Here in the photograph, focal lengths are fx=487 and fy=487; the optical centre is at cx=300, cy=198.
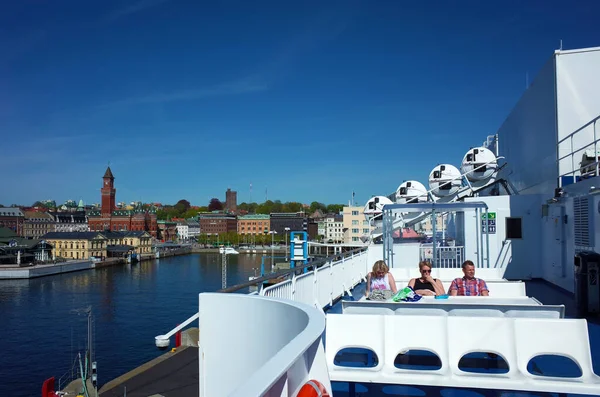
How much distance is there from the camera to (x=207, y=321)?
4.11 m

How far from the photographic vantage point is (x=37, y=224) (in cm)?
16362

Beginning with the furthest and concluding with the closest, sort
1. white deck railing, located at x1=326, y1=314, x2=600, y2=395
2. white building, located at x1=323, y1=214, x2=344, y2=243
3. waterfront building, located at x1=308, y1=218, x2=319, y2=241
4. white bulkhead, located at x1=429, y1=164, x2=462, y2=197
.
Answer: waterfront building, located at x1=308, y1=218, x2=319, y2=241
white building, located at x1=323, y1=214, x2=344, y2=243
white bulkhead, located at x1=429, y1=164, x2=462, y2=197
white deck railing, located at x1=326, y1=314, x2=600, y2=395

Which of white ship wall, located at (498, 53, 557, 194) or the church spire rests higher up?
the church spire

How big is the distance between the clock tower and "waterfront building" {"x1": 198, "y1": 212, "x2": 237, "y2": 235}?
3242 centimetres

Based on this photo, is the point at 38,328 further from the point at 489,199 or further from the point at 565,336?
the point at 565,336

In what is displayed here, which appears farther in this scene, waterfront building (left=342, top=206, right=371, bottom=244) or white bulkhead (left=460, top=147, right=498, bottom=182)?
waterfront building (left=342, top=206, right=371, bottom=244)

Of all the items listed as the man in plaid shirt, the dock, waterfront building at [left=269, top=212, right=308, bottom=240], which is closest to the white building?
waterfront building at [left=269, top=212, right=308, bottom=240]

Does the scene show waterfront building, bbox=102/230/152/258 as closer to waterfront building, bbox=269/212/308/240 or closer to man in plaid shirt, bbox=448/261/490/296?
waterfront building, bbox=269/212/308/240

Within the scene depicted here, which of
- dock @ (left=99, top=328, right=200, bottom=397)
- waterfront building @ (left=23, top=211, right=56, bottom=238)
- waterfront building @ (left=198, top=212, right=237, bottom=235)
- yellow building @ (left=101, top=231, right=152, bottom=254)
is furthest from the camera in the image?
waterfront building @ (left=198, top=212, right=237, bottom=235)

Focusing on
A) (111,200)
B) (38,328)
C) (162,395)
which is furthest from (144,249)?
(162,395)

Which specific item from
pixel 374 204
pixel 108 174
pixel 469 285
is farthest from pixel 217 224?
pixel 469 285

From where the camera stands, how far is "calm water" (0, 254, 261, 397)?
3122cm

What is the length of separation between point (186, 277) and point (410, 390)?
3130 inches

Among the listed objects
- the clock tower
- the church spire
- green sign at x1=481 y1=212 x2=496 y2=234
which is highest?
the church spire
